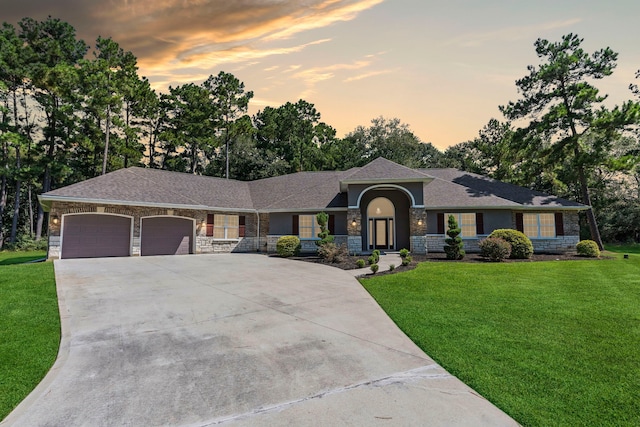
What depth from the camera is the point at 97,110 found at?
27.7 m

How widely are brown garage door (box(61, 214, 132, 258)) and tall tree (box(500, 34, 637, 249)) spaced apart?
2749 centimetres

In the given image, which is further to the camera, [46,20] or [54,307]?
[46,20]

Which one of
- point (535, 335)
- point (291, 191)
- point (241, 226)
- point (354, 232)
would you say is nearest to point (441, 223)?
point (354, 232)

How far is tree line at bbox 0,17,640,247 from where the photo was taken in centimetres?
2198

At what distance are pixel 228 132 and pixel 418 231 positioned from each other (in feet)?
86.5

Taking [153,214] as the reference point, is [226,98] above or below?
above

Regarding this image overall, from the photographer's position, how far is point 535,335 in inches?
222

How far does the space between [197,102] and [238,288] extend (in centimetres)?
3166

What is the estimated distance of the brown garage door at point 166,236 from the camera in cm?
1886

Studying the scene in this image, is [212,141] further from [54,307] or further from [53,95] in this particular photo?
[54,307]

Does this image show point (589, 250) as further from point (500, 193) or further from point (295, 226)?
point (295, 226)

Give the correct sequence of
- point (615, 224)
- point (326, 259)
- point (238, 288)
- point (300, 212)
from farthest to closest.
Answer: point (615, 224) < point (300, 212) < point (326, 259) < point (238, 288)

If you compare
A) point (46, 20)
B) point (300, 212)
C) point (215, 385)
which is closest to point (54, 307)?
point (215, 385)

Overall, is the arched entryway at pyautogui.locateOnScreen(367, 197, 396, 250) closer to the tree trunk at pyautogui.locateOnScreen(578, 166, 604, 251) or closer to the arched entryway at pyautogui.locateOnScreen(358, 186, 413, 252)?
the arched entryway at pyautogui.locateOnScreen(358, 186, 413, 252)
